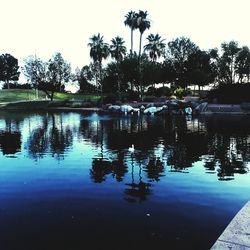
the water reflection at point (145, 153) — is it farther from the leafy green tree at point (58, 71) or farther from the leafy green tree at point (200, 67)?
the leafy green tree at point (58, 71)

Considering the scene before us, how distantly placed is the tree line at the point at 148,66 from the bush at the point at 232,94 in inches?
804

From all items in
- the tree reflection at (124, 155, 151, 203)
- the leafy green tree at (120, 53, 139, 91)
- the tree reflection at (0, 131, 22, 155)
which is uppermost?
the leafy green tree at (120, 53, 139, 91)

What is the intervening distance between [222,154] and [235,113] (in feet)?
116

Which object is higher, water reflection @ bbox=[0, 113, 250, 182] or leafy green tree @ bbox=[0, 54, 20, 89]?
leafy green tree @ bbox=[0, 54, 20, 89]

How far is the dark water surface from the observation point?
751 cm

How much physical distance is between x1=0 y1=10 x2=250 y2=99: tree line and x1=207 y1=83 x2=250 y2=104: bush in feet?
67.0

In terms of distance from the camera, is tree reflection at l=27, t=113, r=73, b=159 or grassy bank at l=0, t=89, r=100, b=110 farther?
grassy bank at l=0, t=89, r=100, b=110

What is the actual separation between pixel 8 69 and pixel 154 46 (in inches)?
2878

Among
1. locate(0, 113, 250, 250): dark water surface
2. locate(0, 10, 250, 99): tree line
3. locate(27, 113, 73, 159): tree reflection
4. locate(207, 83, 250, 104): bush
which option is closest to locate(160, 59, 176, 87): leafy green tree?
locate(0, 10, 250, 99): tree line

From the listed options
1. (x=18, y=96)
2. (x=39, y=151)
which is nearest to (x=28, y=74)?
(x=18, y=96)

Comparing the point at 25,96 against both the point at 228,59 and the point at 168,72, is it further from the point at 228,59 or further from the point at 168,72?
the point at 228,59

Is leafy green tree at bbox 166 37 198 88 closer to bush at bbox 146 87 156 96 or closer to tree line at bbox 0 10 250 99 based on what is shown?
tree line at bbox 0 10 250 99

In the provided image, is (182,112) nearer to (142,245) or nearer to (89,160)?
(89,160)

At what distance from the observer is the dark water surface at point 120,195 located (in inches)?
296
